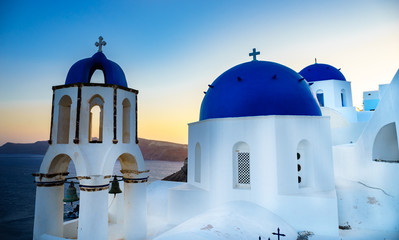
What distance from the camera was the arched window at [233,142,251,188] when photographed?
9742 mm

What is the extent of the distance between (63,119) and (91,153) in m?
2.06

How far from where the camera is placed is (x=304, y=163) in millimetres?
9836

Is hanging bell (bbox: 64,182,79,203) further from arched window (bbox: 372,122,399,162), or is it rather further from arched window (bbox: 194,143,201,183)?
arched window (bbox: 372,122,399,162)

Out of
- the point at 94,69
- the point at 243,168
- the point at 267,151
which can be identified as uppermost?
the point at 94,69

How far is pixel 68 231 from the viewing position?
9031mm

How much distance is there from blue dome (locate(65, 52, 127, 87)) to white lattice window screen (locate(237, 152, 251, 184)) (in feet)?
17.8

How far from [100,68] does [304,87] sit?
28.0ft

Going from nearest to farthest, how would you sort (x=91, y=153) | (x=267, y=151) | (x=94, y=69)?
(x=91, y=153) → (x=94, y=69) → (x=267, y=151)

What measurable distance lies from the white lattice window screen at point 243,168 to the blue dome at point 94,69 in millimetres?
5434

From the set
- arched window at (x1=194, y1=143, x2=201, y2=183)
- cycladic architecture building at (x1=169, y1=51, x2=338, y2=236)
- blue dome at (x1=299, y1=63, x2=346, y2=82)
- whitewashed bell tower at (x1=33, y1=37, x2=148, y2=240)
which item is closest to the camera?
whitewashed bell tower at (x1=33, y1=37, x2=148, y2=240)

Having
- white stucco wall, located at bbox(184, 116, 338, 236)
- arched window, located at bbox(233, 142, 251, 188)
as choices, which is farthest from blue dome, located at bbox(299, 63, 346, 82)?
arched window, located at bbox(233, 142, 251, 188)

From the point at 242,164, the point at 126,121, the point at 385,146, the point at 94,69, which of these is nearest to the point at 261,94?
the point at 242,164

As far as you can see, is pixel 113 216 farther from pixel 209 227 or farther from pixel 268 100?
pixel 268 100

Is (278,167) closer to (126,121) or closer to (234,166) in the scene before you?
(234,166)
